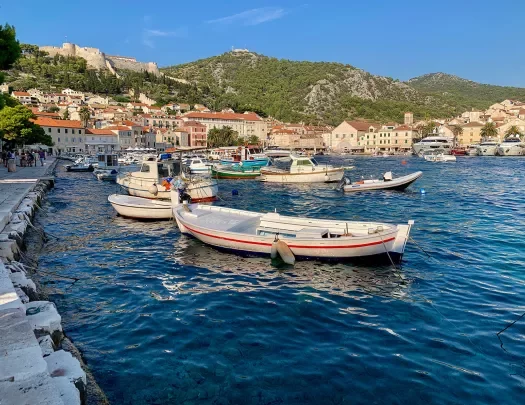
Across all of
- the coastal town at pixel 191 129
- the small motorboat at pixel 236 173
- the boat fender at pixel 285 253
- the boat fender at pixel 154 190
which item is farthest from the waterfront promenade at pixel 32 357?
the coastal town at pixel 191 129

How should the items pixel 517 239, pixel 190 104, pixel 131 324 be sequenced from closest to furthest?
pixel 131 324, pixel 517 239, pixel 190 104

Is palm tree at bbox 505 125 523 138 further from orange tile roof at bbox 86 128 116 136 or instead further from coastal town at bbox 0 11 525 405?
orange tile roof at bbox 86 128 116 136

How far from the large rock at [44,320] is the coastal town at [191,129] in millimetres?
99559

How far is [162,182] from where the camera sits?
80.3 ft

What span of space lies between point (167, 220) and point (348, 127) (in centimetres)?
12234

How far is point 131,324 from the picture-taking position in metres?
8.91

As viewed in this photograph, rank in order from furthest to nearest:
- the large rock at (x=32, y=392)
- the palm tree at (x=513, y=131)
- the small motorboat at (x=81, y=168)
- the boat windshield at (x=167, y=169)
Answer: the palm tree at (x=513, y=131) → the small motorboat at (x=81, y=168) → the boat windshield at (x=167, y=169) → the large rock at (x=32, y=392)

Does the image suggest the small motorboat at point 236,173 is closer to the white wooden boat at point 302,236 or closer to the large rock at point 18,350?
the white wooden boat at point 302,236

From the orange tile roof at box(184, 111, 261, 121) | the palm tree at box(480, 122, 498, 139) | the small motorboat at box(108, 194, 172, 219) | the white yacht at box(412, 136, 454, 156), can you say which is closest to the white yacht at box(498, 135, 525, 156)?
the white yacht at box(412, 136, 454, 156)

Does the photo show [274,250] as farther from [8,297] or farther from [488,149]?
[488,149]

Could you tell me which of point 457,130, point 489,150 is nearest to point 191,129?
point 489,150

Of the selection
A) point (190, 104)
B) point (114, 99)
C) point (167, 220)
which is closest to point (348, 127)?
point (190, 104)

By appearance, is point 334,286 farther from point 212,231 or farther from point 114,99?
point 114,99

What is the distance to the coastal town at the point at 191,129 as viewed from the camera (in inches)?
4060
